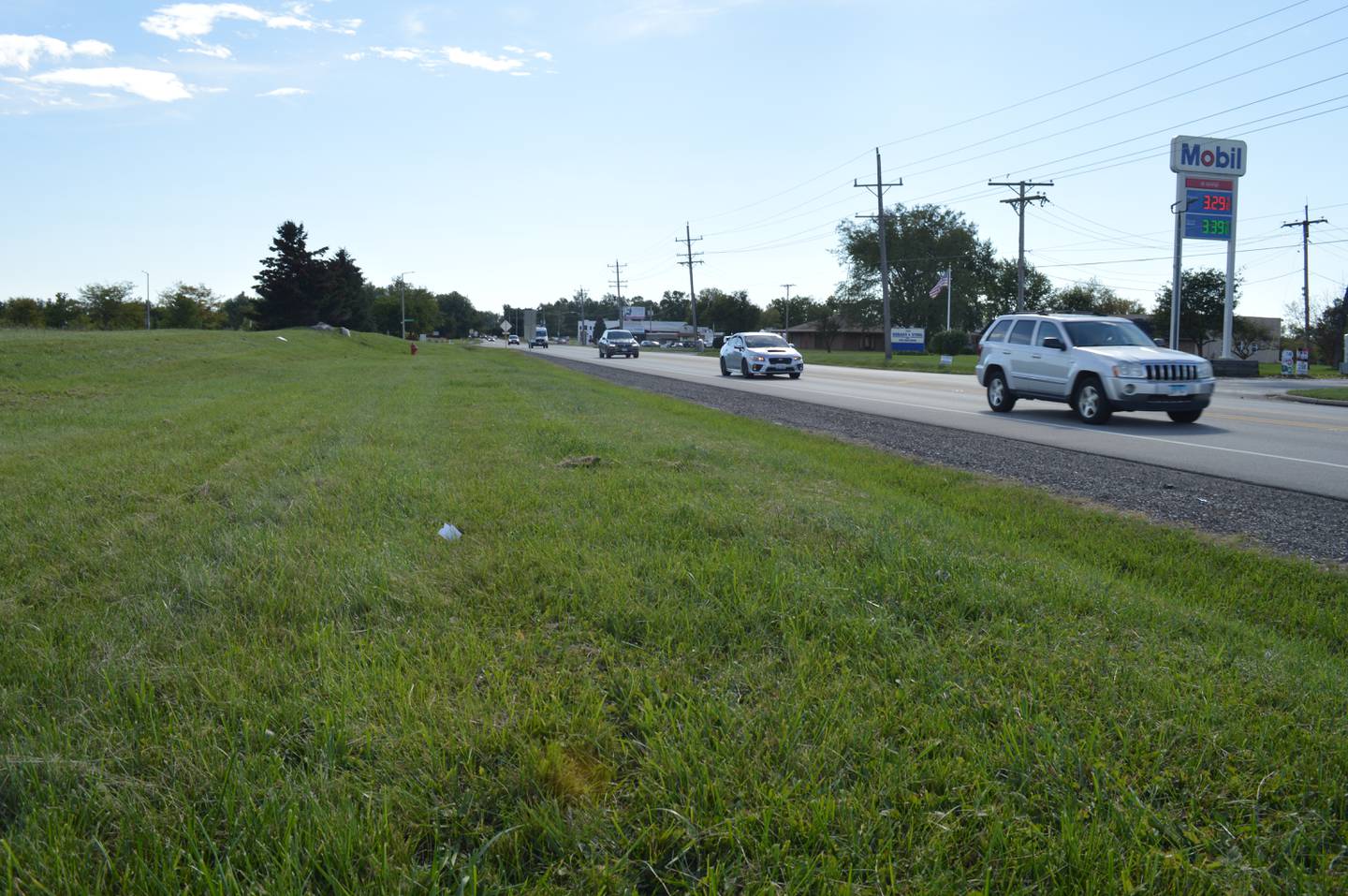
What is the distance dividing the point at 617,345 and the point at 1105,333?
157 feet

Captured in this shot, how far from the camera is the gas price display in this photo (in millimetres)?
39625

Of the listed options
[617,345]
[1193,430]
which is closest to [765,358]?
[1193,430]

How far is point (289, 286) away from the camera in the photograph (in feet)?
260

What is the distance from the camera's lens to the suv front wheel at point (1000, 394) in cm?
Answer: 1873

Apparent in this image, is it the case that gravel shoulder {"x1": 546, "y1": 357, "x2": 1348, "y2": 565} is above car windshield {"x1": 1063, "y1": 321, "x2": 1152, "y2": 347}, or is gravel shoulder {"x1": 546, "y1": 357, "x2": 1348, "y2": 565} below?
below

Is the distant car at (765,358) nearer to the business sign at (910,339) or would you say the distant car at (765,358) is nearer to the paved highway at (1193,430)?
the paved highway at (1193,430)

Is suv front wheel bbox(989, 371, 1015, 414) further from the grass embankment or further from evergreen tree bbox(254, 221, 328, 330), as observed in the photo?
evergreen tree bbox(254, 221, 328, 330)

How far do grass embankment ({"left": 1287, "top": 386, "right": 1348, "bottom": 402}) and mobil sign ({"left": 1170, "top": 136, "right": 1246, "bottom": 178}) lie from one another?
54.7 feet

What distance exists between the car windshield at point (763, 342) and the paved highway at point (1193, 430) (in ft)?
25.1

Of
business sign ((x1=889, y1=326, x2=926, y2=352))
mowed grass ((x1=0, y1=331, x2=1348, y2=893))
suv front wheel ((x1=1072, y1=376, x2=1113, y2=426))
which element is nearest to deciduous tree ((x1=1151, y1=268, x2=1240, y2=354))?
business sign ((x1=889, y1=326, x2=926, y2=352))

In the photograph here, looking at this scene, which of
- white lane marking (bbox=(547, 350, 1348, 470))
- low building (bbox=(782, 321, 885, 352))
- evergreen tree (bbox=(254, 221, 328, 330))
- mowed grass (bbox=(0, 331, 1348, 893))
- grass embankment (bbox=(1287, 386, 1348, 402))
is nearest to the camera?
mowed grass (bbox=(0, 331, 1348, 893))

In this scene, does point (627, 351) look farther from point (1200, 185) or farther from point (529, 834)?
point (529, 834)

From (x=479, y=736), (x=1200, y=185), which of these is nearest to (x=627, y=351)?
(x=1200, y=185)

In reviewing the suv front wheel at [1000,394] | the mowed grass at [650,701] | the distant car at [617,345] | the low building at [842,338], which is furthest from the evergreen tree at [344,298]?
the mowed grass at [650,701]
